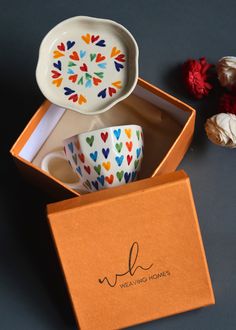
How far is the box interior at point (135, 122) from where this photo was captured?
3.16 ft

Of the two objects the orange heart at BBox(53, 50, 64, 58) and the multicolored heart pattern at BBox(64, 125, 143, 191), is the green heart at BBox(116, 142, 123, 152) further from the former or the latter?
the orange heart at BBox(53, 50, 64, 58)

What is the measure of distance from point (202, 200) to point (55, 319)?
0.93 ft

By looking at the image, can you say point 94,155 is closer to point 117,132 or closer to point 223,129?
point 117,132

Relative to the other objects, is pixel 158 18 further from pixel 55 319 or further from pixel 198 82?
pixel 55 319

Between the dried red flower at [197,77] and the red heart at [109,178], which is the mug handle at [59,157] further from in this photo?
the dried red flower at [197,77]

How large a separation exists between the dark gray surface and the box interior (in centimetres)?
5

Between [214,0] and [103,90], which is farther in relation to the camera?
[214,0]

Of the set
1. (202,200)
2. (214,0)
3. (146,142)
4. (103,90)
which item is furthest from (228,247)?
(214,0)

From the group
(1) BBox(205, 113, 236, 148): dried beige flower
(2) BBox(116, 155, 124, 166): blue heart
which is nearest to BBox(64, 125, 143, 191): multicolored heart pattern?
(2) BBox(116, 155, 124, 166): blue heart

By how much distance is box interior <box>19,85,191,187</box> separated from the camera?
0.96 meters

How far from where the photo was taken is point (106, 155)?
0.88 metres

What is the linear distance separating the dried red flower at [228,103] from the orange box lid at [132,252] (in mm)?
179

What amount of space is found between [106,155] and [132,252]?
13 cm

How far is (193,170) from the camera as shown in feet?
3.32
